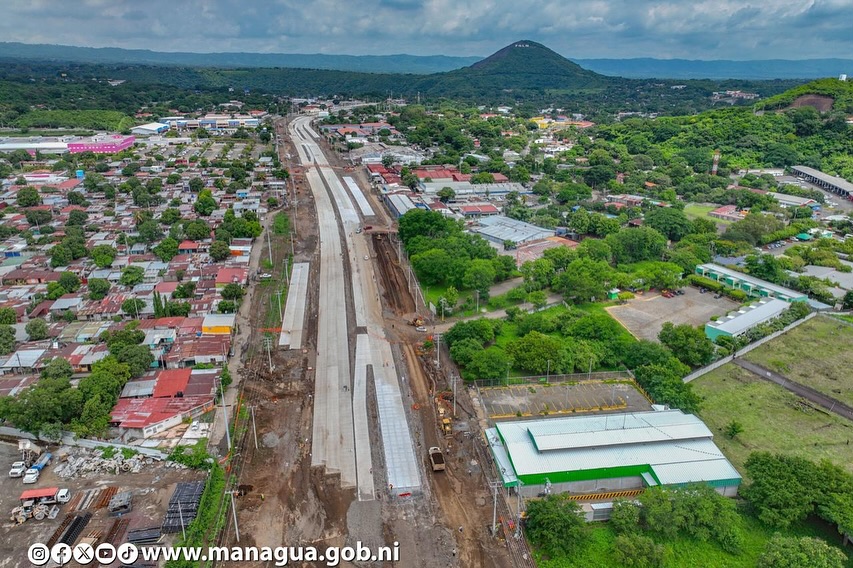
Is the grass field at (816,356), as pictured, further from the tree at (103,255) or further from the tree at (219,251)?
the tree at (103,255)

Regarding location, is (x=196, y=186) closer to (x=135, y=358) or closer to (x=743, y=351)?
(x=135, y=358)

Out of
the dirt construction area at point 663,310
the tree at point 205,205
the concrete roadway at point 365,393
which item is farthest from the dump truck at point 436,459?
the tree at point 205,205

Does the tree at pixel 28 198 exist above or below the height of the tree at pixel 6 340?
below

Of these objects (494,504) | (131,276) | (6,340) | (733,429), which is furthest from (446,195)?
(494,504)

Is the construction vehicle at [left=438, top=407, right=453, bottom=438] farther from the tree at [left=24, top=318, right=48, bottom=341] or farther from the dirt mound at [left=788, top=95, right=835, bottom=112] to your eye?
the dirt mound at [left=788, top=95, right=835, bottom=112]

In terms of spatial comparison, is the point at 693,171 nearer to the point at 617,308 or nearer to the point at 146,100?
the point at 617,308

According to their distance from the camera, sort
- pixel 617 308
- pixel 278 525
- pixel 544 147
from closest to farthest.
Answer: pixel 278 525 → pixel 617 308 → pixel 544 147

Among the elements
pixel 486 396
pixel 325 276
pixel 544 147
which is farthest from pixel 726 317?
pixel 544 147
